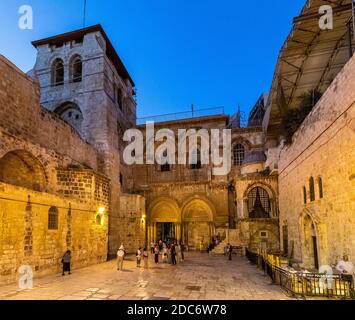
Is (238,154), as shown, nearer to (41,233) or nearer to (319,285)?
(319,285)

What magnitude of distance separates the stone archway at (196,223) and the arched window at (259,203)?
405 centimetres

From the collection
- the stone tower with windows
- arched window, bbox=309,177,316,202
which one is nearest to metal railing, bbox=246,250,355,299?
arched window, bbox=309,177,316,202

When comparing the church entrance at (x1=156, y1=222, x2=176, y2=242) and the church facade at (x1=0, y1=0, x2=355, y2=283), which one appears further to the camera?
the church entrance at (x1=156, y1=222, x2=176, y2=242)

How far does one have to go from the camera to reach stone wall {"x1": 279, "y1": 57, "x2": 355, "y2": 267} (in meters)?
7.81

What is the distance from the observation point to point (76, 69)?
79.2 ft

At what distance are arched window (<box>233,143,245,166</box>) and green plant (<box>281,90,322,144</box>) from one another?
9676 mm

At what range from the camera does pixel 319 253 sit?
1044cm

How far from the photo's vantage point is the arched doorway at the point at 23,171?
12461 millimetres

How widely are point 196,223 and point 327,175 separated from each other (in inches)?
602

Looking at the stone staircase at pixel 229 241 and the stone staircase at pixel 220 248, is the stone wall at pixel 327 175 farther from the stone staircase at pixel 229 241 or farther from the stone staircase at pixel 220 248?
the stone staircase at pixel 220 248

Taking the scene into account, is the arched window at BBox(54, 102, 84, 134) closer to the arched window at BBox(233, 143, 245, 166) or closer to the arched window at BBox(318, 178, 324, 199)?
the arched window at BBox(233, 143, 245, 166)

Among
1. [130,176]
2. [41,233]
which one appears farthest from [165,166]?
[41,233]
